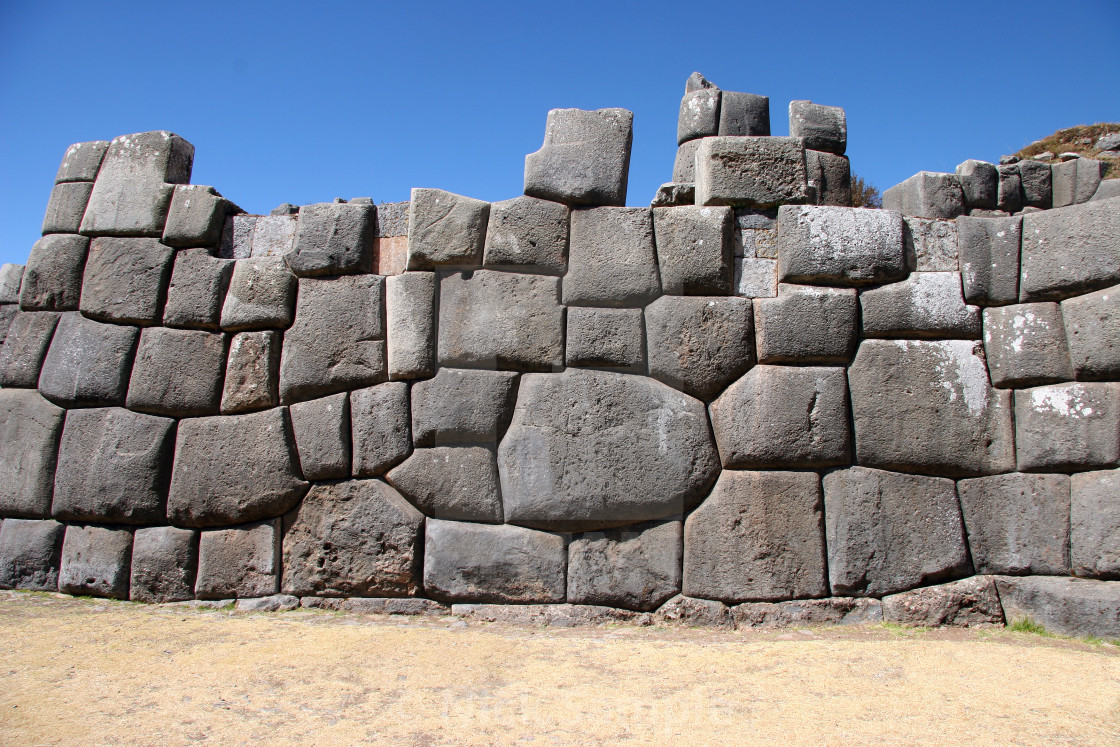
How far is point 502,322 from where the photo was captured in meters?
3.96

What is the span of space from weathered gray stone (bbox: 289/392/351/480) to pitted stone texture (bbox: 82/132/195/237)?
163 centimetres

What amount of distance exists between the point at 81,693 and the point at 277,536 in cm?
132

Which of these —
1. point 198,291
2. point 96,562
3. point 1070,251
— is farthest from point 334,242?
point 1070,251

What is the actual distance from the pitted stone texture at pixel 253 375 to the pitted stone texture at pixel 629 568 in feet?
6.64

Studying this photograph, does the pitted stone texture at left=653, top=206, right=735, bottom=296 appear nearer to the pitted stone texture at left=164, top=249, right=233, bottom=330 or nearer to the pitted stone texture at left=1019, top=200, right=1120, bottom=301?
the pitted stone texture at left=1019, top=200, right=1120, bottom=301

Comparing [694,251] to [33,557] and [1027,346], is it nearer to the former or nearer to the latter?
[1027,346]

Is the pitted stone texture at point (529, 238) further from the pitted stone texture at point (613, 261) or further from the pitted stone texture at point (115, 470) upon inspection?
the pitted stone texture at point (115, 470)

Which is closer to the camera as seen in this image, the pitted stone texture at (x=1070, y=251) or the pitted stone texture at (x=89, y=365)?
the pitted stone texture at (x=1070, y=251)

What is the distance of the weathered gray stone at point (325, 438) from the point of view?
400 cm

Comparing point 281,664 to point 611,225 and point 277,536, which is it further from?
point 611,225

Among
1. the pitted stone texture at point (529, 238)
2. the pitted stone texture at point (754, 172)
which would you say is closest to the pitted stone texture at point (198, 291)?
the pitted stone texture at point (529, 238)

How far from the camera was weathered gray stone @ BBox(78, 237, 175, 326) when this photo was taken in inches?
170

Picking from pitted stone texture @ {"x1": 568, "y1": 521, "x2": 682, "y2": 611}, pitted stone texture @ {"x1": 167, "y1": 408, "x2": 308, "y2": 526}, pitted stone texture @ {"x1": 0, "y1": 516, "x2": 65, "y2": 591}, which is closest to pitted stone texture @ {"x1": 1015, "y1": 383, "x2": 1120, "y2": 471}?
pitted stone texture @ {"x1": 568, "y1": 521, "x2": 682, "y2": 611}

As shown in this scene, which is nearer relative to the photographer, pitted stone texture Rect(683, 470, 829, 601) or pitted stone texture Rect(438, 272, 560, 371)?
pitted stone texture Rect(683, 470, 829, 601)
